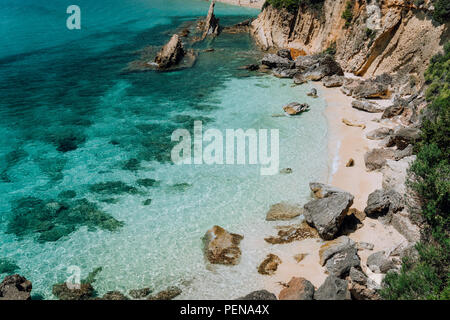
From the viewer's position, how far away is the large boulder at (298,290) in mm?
15319

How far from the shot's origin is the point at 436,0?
3303cm

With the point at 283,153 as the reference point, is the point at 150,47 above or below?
above

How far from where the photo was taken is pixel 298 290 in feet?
51.2

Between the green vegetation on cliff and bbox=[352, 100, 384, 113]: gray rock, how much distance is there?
Result: 6.48 meters

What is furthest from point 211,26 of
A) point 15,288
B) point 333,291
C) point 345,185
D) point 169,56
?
point 333,291

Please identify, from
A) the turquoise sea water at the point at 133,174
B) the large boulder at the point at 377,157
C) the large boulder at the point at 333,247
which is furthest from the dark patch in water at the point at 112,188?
the large boulder at the point at 377,157

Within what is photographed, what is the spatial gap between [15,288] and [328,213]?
56.2ft

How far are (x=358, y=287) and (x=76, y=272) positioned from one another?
14.9 meters

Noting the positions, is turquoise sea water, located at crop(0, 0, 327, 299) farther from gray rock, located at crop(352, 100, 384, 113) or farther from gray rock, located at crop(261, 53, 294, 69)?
gray rock, located at crop(261, 53, 294, 69)

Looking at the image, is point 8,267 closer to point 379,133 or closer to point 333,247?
point 333,247

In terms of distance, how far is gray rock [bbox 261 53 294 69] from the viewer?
161ft

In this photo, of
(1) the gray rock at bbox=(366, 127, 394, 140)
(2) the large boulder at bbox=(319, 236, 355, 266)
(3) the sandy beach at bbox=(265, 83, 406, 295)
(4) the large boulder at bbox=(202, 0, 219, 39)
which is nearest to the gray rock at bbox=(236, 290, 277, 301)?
(3) the sandy beach at bbox=(265, 83, 406, 295)
